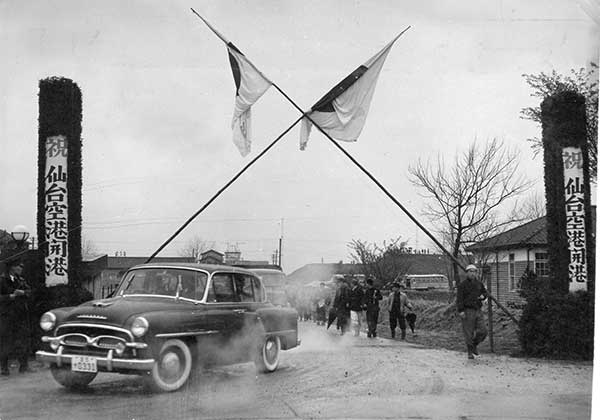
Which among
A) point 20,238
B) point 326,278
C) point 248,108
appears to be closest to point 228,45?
point 248,108

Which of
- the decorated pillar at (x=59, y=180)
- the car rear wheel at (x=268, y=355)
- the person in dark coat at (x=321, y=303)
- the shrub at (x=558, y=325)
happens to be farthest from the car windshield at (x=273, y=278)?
the person in dark coat at (x=321, y=303)

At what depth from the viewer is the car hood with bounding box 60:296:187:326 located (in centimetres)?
730

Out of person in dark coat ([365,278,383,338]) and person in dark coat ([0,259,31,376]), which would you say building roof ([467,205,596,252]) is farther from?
person in dark coat ([0,259,31,376])

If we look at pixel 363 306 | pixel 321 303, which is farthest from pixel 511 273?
pixel 363 306

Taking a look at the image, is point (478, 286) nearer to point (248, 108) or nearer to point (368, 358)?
point (368, 358)

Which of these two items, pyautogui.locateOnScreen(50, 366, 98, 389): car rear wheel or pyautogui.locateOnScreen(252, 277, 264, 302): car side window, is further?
pyautogui.locateOnScreen(252, 277, 264, 302): car side window

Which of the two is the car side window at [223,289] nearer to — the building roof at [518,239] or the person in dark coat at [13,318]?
the person in dark coat at [13,318]

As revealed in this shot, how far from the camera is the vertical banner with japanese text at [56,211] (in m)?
10.1

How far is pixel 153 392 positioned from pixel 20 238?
3.63m

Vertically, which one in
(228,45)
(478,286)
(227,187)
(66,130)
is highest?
(228,45)

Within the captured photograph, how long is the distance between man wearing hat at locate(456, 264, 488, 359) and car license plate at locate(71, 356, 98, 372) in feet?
20.4

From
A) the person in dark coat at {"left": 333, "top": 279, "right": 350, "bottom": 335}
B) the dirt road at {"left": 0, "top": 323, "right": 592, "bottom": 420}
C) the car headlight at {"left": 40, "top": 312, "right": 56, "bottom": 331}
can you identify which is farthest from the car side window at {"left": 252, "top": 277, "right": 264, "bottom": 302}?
the person in dark coat at {"left": 333, "top": 279, "right": 350, "bottom": 335}

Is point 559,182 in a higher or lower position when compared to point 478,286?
higher

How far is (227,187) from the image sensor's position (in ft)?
36.1
